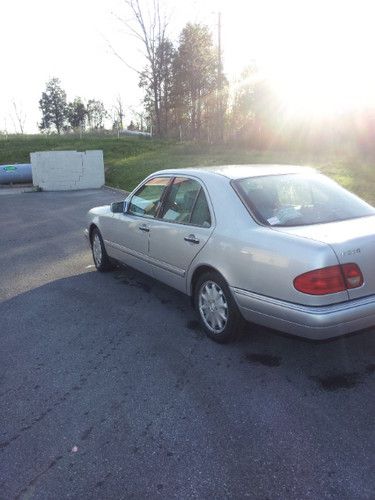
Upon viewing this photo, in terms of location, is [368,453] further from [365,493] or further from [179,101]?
[179,101]

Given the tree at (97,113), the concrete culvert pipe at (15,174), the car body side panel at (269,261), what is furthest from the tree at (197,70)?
the car body side panel at (269,261)

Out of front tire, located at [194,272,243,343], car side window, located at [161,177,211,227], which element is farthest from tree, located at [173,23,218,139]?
front tire, located at [194,272,243,343]

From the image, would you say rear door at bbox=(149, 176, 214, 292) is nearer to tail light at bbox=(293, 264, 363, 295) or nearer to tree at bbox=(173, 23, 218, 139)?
tail light at bbox=(293, 264, 363, 295)

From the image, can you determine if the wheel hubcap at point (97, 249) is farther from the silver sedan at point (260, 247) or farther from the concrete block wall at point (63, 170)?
the concrete block wall at point (63, 170)

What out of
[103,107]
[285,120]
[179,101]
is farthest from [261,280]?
[103,107]

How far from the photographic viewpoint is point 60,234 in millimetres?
9781

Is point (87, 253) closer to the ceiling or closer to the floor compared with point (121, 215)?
closer to the floor

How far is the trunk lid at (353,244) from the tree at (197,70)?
3453 centimetres

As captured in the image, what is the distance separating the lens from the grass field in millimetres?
13438

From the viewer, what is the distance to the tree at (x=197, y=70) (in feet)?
125

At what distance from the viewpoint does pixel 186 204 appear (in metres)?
4.59

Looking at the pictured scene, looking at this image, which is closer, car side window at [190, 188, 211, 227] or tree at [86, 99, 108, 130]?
car side window at [190, 188, 211, 227]

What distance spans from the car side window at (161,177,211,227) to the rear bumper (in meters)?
1.06

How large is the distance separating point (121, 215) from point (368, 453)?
3.95m
